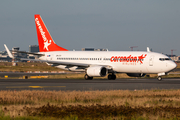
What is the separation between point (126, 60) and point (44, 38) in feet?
53.5

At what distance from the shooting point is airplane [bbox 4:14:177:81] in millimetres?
42781

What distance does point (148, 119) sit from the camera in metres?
12.4

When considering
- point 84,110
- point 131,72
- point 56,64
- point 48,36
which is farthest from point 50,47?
point 84,110

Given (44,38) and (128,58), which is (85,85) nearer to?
(128,58)

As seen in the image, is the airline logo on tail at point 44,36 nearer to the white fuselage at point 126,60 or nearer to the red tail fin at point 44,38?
the red tail fin at point 44,38

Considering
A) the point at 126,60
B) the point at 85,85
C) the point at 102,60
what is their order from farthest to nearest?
the point at 102,60 < the point at 126,60 < the point at 85,85

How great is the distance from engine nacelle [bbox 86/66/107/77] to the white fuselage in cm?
200

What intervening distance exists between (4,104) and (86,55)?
103 feet

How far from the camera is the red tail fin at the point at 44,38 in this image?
52406 millimetres

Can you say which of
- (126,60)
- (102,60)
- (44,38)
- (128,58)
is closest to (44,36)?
(44,38)

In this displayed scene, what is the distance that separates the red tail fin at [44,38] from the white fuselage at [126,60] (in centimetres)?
356

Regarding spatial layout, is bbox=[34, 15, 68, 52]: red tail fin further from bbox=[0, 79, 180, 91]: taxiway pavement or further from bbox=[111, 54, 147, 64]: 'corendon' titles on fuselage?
bbox=[0, 79, 180, 91]: taxiway pavement

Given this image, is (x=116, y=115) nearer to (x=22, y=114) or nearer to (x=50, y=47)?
(x=22, y=114)

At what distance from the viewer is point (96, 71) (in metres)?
43.2
